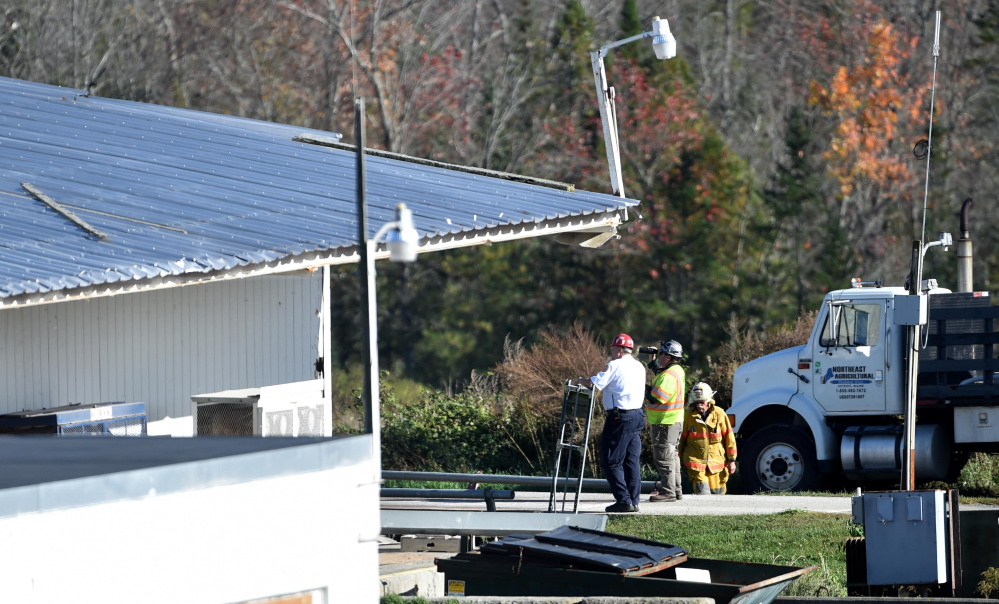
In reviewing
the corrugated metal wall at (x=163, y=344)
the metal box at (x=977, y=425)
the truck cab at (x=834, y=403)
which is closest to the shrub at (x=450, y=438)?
the truck cab at (x=834, y=403)

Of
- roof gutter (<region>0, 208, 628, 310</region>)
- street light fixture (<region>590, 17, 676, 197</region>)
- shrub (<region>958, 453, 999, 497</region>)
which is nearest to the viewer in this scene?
roof gutter (<region>0, 208, 628, 310</region>)

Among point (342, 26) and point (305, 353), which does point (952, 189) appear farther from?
point (305, 353)

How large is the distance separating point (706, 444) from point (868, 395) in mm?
2157

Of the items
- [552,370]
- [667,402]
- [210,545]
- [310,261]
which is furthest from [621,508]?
[210,545]

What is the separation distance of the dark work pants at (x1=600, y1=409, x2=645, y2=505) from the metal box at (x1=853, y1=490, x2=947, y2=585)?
148 inches

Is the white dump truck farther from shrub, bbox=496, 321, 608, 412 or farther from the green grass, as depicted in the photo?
shrub, bbox=496, 321, 608, 412

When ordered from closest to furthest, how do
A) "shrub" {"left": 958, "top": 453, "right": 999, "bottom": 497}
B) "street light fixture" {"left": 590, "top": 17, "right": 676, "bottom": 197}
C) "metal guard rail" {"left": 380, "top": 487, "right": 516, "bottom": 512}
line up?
"metal guard rail" {"left": 380, "top": 487, "right": 516, "bottom": 512} < "street light fixture" {"left": 590, "top": 17, "right": 676, "bottom": 197} < "shrub" {"left": 958, "top": 453, "right": 999, "bottom": 497}

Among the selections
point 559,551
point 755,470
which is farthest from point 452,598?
point 755,470

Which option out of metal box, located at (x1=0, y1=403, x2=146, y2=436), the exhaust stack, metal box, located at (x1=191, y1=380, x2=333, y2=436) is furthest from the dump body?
metal box, located at (x1=0, y1=403, x2=146, y2=436)

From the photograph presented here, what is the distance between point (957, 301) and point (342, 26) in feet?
79.9

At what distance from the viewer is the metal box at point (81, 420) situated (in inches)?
419

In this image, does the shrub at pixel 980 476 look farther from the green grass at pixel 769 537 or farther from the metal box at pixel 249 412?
the metal box at pixel 249 412

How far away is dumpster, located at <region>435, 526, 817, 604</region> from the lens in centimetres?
849

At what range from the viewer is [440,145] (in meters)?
38.0
